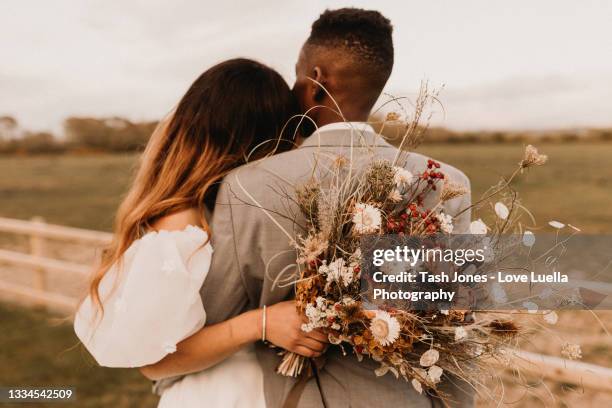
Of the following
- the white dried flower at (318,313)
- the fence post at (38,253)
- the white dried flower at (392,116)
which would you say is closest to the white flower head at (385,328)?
the white dried flower at (318,313)

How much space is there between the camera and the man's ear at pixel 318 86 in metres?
2.06

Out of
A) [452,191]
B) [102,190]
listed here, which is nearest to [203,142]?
[452,191]

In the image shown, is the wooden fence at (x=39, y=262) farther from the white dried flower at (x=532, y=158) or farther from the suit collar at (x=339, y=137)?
the white dried flower at (x=532, y=158)

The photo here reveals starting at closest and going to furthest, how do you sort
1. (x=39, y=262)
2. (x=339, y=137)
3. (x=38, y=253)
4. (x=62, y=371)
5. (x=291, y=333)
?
1. (x=291, y=333)
2. (x=339, y=137)
3. (x=62, y=371)
4. (x=39, y=262)
5. (x=38, y=253)

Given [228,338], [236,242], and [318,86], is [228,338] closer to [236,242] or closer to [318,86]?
[236,242]

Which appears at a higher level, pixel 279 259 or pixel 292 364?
pixel 279 259

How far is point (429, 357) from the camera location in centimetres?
148

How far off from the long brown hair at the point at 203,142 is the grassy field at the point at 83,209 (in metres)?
0.54

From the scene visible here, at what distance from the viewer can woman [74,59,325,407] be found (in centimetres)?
173

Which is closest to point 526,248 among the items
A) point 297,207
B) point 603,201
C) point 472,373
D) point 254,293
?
point 472,373

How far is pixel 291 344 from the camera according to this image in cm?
166

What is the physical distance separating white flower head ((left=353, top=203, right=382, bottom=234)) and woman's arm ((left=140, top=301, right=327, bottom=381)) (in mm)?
357

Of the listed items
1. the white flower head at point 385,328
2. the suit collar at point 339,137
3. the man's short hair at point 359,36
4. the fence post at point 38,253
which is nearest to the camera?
the white flower head at point 385,328

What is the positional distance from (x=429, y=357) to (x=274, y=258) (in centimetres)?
54
